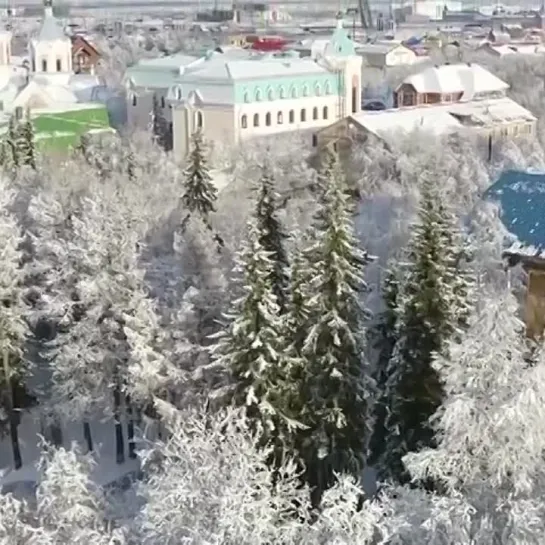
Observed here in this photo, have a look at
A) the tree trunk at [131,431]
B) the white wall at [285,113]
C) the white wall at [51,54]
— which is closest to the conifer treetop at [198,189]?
the tree trunk at [131,431]

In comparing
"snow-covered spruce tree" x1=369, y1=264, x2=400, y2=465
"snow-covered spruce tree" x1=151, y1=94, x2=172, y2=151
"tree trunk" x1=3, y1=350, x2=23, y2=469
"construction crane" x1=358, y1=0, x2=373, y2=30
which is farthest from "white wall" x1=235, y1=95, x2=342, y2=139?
"construction crane" x1=358, y1=0, x2=373, y2=30

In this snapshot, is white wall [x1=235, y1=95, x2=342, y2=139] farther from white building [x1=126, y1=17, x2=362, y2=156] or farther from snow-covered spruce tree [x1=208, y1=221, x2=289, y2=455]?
snow-covered spruce tree [x1=208, y1=221, x2=289, y2=455]

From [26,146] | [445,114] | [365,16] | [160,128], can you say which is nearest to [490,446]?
[26,146]

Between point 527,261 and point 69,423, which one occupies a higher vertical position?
point 527,261

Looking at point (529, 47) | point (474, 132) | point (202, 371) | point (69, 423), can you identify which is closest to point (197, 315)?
point (202, 371)

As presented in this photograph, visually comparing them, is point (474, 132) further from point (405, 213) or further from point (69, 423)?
point (69, 423)

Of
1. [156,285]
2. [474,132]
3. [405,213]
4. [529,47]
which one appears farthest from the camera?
[529,47]

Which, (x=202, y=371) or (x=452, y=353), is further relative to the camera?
(x=202, y=371)
